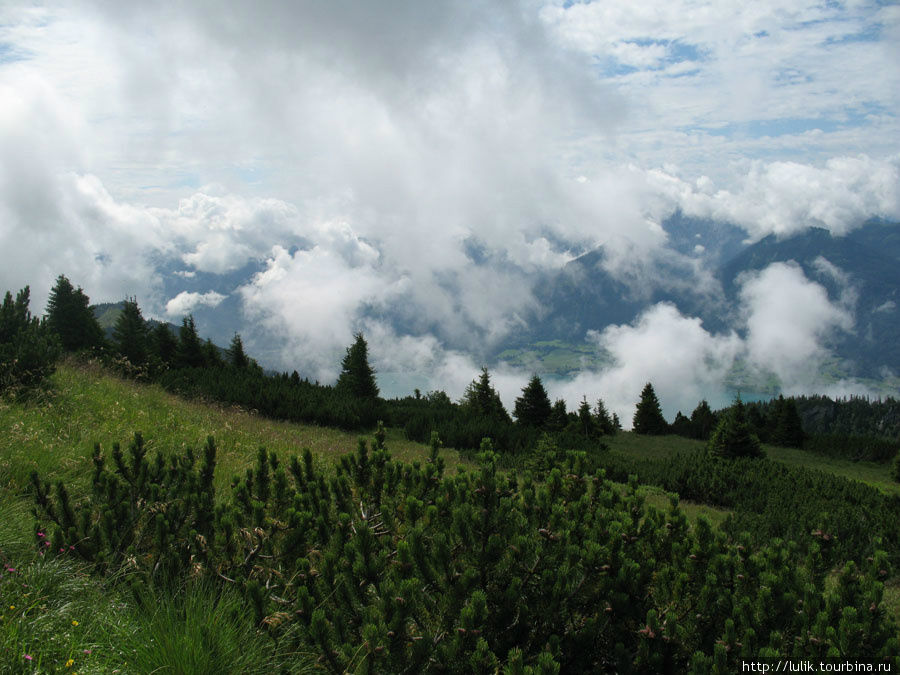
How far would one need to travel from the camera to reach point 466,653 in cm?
305

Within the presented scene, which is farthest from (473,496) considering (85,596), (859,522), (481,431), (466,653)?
(481,431)

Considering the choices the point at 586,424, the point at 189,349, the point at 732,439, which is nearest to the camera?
the point at 732,439

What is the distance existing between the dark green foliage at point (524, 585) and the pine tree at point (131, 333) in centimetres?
2427

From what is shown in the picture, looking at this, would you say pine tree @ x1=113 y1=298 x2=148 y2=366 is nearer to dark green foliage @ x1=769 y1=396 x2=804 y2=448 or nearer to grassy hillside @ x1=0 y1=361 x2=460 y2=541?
grassy hillside @ x1=0 y1=361 x2=460 y2=541

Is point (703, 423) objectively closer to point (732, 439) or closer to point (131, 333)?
point (732, 439)

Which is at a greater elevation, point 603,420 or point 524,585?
point 603,420

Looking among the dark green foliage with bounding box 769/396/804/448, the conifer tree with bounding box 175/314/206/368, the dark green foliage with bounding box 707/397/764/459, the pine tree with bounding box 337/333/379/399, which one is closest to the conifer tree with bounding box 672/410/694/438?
the dark green foliage with bounding box 769/396/804/448

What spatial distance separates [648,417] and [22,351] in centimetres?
3703

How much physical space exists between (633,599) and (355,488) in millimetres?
2666

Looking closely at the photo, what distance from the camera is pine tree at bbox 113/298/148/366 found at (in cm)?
2558

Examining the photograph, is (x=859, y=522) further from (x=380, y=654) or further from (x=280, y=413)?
(x=280, y=413)

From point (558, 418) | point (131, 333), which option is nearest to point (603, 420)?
point (558, 418)

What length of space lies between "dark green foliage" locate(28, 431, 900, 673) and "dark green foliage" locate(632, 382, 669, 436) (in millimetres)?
36249

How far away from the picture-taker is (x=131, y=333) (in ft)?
95.1
